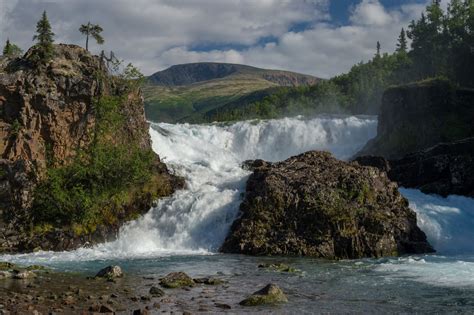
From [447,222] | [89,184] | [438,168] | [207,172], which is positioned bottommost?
[447,222]

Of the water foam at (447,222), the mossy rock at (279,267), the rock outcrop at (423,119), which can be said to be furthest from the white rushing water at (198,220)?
the rock outcrop at (423,119)

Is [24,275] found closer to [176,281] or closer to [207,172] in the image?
[176,281]

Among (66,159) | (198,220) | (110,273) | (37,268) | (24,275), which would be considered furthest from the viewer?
(66,159)

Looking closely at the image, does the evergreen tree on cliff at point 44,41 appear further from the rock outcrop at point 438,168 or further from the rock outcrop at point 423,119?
the rock outcrop at point 423,119

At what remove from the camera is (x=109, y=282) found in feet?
91.5

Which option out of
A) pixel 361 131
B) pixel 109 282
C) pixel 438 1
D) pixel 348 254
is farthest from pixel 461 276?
pixel 438 1

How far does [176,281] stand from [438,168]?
42259 mm

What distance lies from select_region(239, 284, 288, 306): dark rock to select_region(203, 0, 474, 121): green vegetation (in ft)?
310

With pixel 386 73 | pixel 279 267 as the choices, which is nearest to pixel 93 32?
pixel 279 267

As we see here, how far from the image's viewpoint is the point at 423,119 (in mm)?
78562

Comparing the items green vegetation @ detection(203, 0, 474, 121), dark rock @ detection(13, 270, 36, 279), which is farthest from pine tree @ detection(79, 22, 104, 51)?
green vegetation @ detection(203, 0, 474, 121)

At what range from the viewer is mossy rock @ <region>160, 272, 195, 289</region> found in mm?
26641

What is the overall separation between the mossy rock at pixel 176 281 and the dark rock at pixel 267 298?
469cm

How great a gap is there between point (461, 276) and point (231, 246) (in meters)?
17.2
